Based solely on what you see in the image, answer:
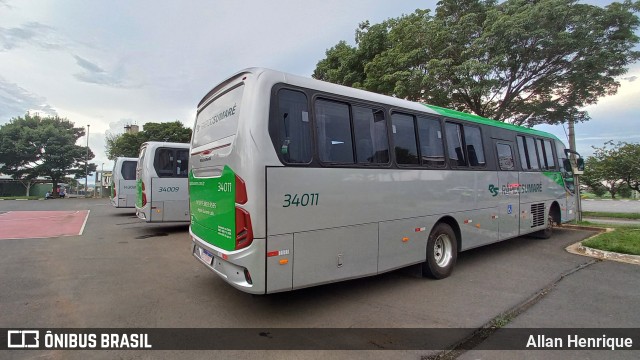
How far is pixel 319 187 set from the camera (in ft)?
13.8

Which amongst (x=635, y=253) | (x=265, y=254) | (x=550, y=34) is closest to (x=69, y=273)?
(x=265, y=254)

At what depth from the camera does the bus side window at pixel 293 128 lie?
394 centimetres

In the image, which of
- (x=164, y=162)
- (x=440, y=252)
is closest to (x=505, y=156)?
(x=440, y=252)

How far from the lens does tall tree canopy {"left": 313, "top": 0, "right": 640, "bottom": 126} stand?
34.8 ft

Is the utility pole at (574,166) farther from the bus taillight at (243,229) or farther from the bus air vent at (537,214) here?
the bus taillight at (243,229)

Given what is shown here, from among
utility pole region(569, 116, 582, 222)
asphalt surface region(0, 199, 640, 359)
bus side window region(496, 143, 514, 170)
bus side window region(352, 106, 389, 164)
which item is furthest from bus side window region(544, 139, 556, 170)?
bus side window region(352, 106, 389, 164)

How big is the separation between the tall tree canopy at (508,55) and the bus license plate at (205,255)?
944 centimetres

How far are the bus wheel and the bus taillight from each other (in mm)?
3401

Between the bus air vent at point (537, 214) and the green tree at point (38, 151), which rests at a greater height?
the green tree at point (38, 151)

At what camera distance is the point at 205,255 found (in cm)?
484

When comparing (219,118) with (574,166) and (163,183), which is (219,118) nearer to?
(163,183)

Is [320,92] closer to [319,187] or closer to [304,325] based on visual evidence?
[319,187]

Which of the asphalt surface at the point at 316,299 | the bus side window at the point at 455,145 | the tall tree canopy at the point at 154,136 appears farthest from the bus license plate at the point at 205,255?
the tall tree canopy at the point at 154,136

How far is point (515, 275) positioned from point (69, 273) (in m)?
8.42
